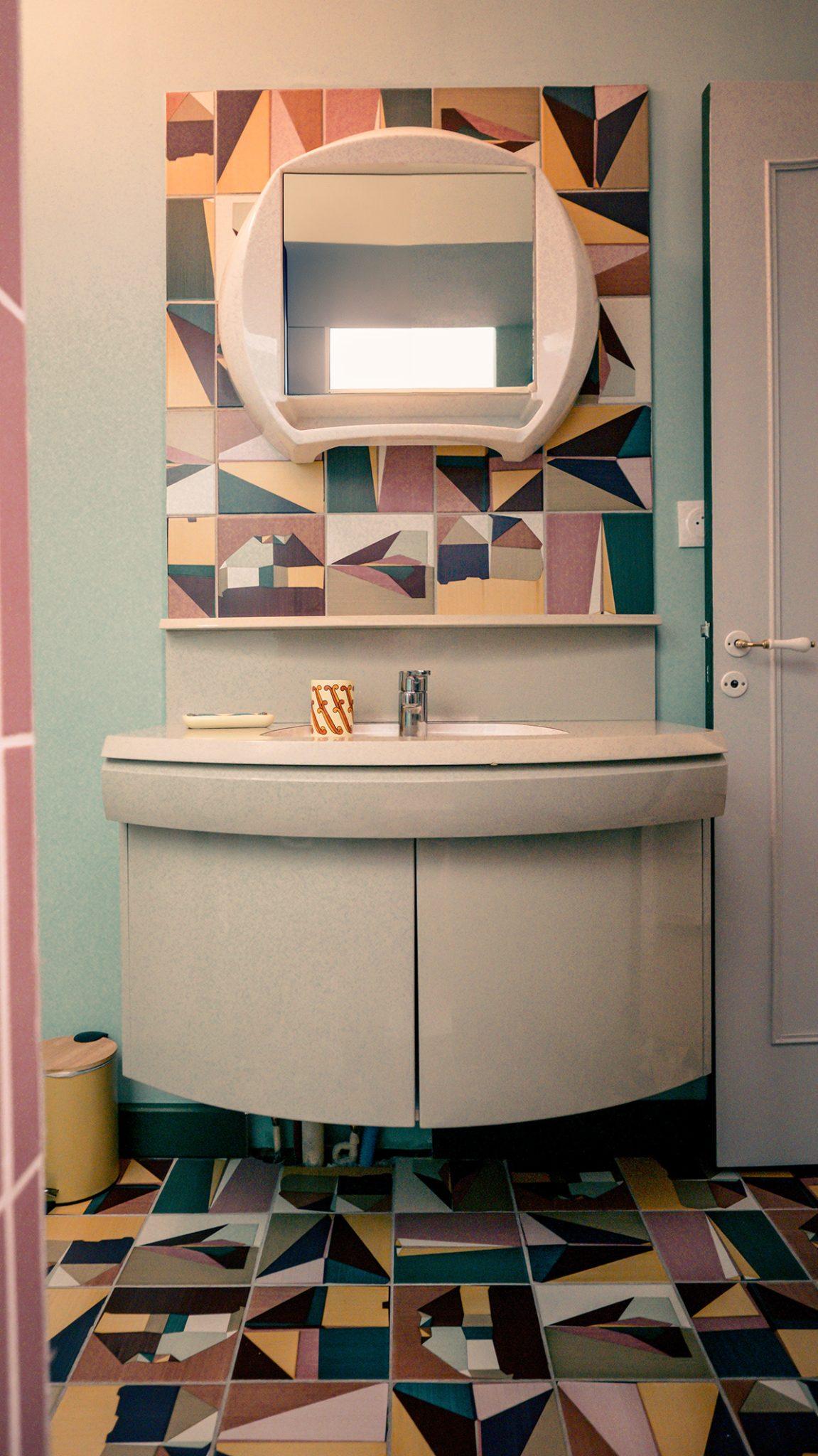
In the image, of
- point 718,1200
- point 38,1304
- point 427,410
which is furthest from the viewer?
point 427,410

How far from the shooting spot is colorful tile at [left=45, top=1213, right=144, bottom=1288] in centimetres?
138

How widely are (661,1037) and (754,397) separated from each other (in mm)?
1139

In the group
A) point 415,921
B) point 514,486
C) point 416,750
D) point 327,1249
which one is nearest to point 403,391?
point 514,486

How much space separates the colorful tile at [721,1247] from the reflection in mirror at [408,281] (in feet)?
4.76

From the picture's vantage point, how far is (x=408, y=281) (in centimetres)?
163

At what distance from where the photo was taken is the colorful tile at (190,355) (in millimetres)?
1741

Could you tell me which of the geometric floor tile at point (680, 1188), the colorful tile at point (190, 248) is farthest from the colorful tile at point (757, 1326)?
the colorful tile at point (190, 248)

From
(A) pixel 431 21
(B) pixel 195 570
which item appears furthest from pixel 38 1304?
(A) pixel 431 21

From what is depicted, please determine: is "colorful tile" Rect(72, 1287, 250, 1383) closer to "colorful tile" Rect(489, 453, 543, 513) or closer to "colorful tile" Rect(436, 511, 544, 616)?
"colorful tile" Rect(436, 511, 544, 616)

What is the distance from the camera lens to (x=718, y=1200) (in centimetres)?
159

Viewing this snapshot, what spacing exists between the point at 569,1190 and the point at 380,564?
118 cm

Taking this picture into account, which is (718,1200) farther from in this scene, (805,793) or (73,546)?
(73,546)

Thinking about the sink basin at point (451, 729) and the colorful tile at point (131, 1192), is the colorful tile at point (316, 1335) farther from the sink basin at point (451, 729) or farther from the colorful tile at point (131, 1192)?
the sink basin at point (451, 729)

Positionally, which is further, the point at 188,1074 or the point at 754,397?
the point at 754,397
